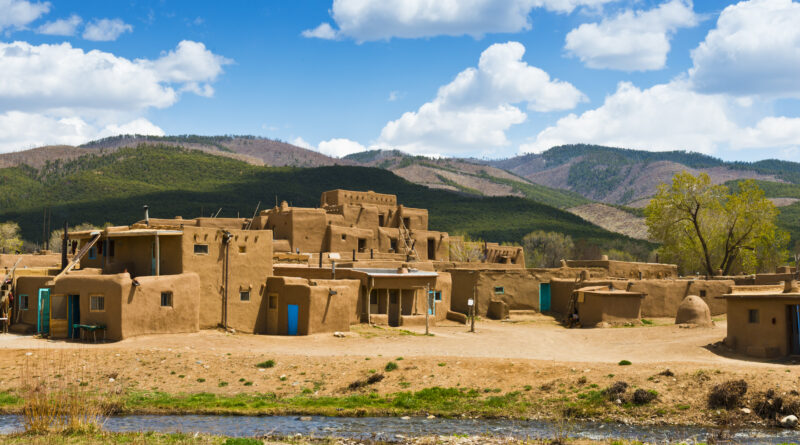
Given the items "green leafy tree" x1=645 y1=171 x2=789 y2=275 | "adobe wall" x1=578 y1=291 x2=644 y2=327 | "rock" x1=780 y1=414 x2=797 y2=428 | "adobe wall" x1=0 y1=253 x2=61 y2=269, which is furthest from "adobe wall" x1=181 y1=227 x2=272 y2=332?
"green leafy tree" x1=645 y1=171 x2=789 y2=275

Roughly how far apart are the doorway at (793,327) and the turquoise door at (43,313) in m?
27.7

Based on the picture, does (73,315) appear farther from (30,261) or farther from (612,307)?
(612,307)

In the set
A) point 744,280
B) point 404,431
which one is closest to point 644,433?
point 404,431

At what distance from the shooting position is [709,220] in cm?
6012

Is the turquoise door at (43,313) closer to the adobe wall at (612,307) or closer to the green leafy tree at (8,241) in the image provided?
the adobe wall at (612,307)

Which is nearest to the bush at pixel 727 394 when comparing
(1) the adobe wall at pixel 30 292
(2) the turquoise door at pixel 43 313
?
(2) the turquoise door at pixel 43 313

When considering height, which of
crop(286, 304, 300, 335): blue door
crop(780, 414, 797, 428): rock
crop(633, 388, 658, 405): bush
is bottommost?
crop(780, 414, 797, 428): rock

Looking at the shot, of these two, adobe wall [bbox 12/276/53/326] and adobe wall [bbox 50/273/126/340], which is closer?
adobe wall [bbox 50/273/126/340]

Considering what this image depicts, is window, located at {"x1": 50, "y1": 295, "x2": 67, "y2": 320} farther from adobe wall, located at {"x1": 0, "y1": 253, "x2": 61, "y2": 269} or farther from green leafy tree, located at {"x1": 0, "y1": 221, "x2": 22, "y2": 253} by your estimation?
green leafy tree, located at {"x1": 0, "y1": 221, "x2": 22, "y2": 253}

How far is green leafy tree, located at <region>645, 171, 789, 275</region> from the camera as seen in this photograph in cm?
5753

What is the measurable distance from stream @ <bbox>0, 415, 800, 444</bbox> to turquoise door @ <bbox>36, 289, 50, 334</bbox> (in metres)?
10.1

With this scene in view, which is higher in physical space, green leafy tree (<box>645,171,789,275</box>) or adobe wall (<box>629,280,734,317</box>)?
green leafy tree (<box>645,171,789,275</box>)

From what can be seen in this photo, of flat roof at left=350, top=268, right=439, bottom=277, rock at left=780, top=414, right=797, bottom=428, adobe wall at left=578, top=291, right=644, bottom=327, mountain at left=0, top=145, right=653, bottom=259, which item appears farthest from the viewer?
mountain at left=0, top=145, right=653, bottom=259

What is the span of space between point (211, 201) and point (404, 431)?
9290 centimetres
